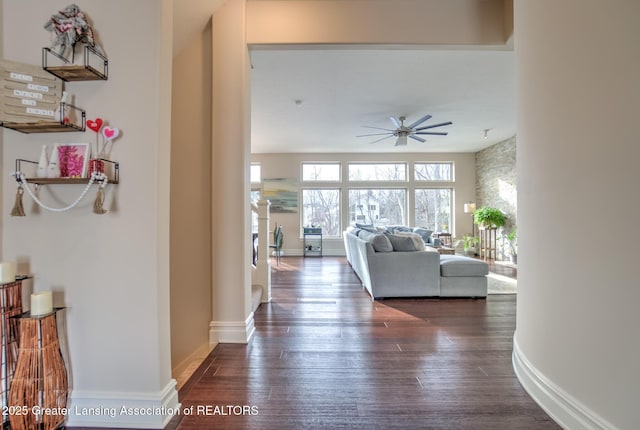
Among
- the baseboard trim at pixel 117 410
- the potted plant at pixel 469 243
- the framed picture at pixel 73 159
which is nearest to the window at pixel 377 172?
the potted plant at pixel 469 243

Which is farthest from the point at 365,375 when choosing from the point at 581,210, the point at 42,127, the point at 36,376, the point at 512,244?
the point at 512,244

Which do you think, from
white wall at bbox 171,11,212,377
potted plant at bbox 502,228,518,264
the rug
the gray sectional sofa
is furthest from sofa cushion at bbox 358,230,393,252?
potted plant at bbox 502,228,518,264

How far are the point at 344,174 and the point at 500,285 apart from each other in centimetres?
474

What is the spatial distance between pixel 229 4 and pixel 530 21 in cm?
226

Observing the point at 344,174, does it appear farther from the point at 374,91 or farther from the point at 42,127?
the point at 42,127

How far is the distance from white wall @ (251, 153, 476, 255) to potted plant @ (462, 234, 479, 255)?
0.89 feet

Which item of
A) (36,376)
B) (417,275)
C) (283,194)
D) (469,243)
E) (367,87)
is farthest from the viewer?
(283,194)

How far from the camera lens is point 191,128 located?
2.44 m

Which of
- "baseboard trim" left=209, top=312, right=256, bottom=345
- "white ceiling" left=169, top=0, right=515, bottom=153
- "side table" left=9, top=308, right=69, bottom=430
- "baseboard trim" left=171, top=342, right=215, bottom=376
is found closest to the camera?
"side table" left=9, top=308, right=69, bottom=430

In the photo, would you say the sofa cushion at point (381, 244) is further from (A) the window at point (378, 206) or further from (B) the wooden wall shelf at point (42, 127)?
(A) the window at point (378, 206)

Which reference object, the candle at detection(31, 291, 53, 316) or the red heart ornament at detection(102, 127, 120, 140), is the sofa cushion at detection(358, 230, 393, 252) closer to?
the red heart ornament at detection(102, 127, 120, 140)

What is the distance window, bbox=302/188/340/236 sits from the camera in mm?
8125

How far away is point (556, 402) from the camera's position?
1.50m

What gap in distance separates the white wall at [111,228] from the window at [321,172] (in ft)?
21.8
